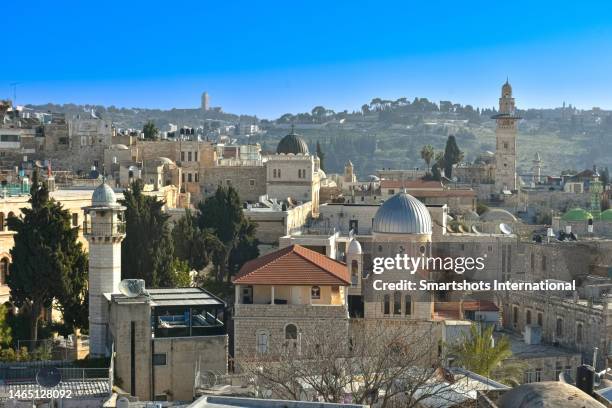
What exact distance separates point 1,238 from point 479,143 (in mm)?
158502

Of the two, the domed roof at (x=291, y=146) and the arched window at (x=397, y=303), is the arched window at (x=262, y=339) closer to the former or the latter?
the arched window at (x=397, y=303)

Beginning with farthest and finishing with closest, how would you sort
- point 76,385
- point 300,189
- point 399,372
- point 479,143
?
point 479,143 → point 300,189 → point 76,385 → point 399,372

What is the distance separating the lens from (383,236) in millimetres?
32719

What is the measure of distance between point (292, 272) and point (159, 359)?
4.30 meters

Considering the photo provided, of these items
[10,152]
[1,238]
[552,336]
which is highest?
[10,152]

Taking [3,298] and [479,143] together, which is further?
[479,143]

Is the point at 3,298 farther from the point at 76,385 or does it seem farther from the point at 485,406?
the point at 485,406

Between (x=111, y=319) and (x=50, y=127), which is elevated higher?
(x=50, y=127)

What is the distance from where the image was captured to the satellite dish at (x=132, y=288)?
78.7 feet

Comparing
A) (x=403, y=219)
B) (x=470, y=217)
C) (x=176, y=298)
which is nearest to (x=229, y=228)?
(x=403, y=219)

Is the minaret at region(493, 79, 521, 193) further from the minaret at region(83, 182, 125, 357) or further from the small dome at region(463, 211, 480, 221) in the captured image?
the minaret at region(83, 182, 125, 357)

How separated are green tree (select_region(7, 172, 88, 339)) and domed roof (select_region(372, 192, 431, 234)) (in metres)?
9.49

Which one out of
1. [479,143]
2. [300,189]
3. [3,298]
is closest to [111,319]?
[3,298]

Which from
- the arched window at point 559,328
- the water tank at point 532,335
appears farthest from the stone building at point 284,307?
the arched window at point 559,328
